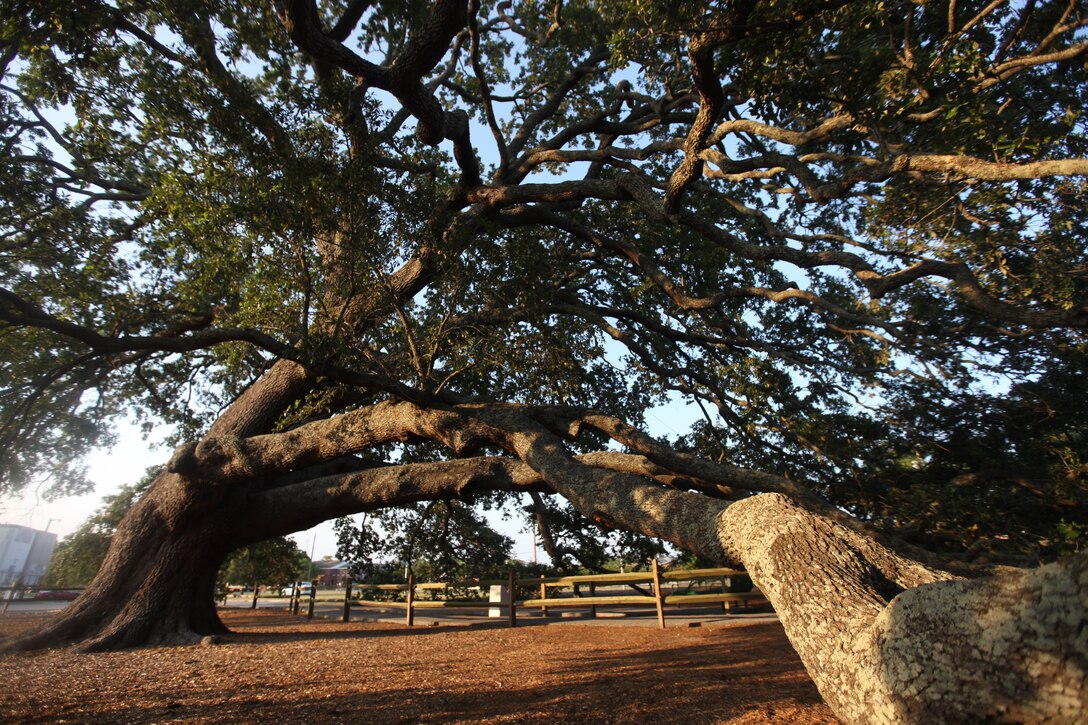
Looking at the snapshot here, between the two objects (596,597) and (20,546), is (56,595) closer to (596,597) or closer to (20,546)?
(596,597)

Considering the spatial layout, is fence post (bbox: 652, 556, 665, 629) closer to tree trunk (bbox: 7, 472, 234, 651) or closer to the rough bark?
the rough bark

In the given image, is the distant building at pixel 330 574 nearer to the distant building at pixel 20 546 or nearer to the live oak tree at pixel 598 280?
the distant building at pixel 20 546

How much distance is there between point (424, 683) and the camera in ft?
18.7

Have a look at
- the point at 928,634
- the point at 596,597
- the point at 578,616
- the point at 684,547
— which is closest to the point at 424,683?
the point at 684,547

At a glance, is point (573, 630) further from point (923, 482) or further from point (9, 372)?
point (9, 372)

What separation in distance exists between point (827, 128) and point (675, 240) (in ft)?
12.5

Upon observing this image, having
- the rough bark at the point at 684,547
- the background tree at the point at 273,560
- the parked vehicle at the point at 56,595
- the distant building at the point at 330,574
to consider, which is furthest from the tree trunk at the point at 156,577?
the distant building at the point at 330,574

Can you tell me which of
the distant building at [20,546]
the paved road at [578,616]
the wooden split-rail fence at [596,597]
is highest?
the distant building at [20,546]

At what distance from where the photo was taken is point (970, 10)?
6.24 metres

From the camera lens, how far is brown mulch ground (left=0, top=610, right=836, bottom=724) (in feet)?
14.4

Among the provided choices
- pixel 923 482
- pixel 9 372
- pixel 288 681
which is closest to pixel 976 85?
pixel 923 482

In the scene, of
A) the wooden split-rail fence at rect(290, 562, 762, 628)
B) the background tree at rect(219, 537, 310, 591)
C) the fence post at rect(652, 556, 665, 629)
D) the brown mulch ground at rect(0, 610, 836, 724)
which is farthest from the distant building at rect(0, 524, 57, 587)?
the fence post at rect(652, 556, 665, 629)

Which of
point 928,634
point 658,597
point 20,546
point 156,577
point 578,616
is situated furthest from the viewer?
point 20,546

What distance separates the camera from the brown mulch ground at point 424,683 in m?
4.39
